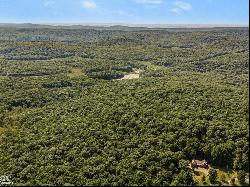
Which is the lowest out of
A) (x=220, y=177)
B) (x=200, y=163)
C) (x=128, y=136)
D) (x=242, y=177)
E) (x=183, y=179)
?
(x=220, y=177)

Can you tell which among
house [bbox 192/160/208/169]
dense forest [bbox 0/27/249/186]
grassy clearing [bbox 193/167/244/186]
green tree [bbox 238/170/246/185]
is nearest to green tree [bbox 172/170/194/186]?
dense forest [bbox 0/27/249/186]

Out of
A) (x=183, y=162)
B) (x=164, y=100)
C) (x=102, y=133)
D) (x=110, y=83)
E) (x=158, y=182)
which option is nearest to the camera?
(x=158, y=182)

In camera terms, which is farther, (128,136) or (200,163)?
(128,136)

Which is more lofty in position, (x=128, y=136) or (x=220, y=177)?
(x=128, y=136)

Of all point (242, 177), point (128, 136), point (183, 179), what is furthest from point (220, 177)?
point (128, 136)

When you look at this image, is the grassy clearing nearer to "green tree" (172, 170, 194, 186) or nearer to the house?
"green tree" (172, 170, 194, 186)

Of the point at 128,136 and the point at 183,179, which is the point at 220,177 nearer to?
the point at 183,179

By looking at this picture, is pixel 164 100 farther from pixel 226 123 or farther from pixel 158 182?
pixel 158 182

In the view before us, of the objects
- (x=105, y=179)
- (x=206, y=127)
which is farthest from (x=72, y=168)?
(x=206, y=127)

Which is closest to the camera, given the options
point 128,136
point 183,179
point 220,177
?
point 183,179

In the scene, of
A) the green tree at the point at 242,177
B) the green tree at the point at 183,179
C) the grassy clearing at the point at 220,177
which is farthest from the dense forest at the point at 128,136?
the green tree at the point at 242,177

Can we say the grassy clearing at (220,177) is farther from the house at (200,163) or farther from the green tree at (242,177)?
the house at (200,163)
